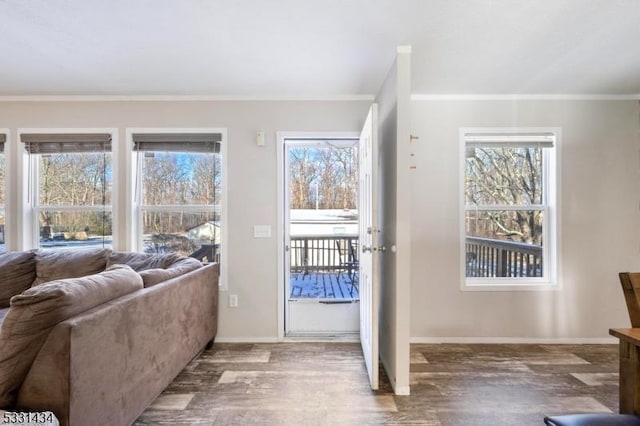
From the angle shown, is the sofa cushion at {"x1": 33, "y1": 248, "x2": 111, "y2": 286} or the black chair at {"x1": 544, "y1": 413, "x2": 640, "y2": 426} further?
the sofa cushion at {"x1": 33, "y1": 248, "x2": 111, "y2": 286}

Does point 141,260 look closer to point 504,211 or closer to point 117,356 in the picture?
point 117,356

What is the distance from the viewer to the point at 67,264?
272 centimetres

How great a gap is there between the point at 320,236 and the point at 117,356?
8.40 feet

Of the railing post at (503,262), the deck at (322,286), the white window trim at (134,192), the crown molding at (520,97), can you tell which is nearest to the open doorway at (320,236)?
the deck at (322,286)

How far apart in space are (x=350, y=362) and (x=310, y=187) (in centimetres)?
190

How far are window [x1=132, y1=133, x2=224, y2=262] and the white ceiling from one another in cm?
59

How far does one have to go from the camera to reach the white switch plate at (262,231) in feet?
10.1

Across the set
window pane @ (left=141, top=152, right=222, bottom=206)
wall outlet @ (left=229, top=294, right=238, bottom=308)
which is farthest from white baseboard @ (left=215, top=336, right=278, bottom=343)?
window pane @ (left=141, top=152, right=222, bottom=206)

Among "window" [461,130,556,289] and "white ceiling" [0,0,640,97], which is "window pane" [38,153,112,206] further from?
"window" [461,130,556,289]

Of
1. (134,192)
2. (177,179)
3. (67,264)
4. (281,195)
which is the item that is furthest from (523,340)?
(67,264)

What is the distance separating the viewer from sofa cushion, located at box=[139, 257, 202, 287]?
6.84 feet

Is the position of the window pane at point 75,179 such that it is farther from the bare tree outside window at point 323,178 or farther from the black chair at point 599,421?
the black chair at point 599,421

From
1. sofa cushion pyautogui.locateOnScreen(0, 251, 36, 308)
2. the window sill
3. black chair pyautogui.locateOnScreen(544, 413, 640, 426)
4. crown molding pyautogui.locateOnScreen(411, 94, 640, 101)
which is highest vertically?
crown molding pyautogui.locateOnScreen(411, 94, 640, 101)

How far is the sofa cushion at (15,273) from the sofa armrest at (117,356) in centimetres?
150
